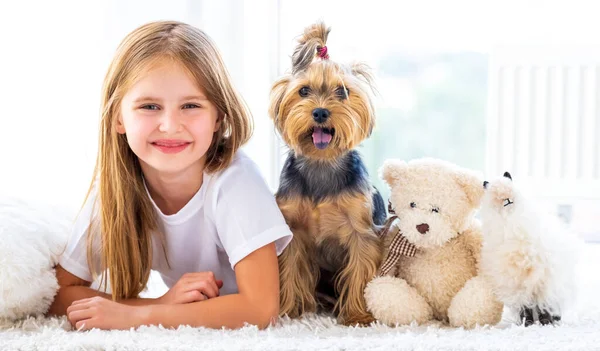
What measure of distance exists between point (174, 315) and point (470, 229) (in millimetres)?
673

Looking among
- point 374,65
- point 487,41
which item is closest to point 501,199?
point 374,65

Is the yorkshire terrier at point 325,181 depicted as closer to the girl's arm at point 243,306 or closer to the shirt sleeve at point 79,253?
Result: the girl's arm at point 243,306

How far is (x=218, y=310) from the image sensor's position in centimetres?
141

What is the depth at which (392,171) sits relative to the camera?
152 centimetres

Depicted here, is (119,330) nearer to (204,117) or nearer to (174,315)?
(174,315)

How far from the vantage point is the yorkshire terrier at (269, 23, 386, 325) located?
4.80 ft

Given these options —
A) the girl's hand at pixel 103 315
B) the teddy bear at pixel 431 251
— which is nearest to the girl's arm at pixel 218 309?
the girl's hand at pixel 103 315

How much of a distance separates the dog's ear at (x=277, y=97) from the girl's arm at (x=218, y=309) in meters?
0.29

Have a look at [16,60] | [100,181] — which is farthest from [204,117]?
[16,60]

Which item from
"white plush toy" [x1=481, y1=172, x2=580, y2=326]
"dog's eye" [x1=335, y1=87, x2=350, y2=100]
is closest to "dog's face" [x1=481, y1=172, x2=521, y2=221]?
"white plush toy" [x1=481, y1=172, x2=580, y2=326]

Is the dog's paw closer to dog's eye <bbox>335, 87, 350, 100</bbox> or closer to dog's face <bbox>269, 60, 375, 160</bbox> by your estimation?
dog's face <bbox>269, 60, 375, 160</bbox>

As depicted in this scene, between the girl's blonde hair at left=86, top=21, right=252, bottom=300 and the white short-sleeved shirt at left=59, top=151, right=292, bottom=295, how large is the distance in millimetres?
37

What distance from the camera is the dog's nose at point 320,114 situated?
143 cm

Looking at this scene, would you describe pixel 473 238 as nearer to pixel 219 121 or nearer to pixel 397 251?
pixel 397 251
